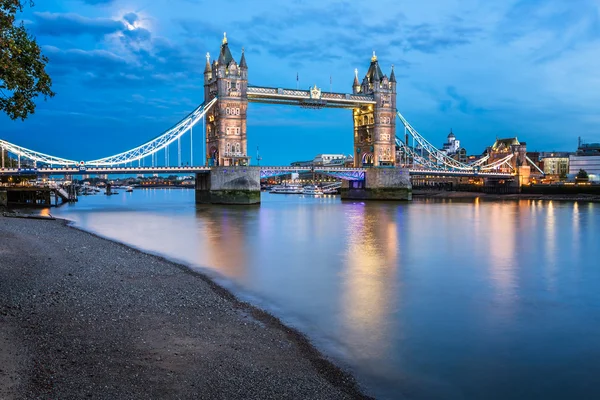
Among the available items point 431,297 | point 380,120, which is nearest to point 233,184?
point 380,120

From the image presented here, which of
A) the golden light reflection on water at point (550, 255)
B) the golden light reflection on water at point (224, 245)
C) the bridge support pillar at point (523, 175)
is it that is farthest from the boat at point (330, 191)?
the golden light reflection on water at point (550, 255)

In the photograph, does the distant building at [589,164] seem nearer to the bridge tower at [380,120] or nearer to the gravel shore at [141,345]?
the bridge tower at [380,120]

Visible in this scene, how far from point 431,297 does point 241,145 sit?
36.1m

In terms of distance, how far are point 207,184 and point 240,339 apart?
132 ft

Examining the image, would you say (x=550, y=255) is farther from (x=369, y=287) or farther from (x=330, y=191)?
(x=330, y=191)

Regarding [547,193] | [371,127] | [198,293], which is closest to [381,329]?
[198,293]

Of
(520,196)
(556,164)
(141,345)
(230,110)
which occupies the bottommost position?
(141,345)

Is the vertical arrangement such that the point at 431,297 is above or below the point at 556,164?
below

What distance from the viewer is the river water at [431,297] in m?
7.08

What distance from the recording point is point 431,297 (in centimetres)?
1153

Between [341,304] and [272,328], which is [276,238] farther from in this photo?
[272,328]

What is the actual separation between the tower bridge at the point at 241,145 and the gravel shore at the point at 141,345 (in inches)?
1284

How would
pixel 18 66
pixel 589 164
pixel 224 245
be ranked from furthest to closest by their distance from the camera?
pixel 589 164
pixel 224 245
pixel 18 66

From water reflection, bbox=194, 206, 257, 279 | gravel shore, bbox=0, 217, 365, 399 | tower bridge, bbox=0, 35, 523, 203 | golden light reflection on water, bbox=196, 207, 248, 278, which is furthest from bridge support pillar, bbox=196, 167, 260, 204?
gravel shore, bbox=0, 217, 365, 399
